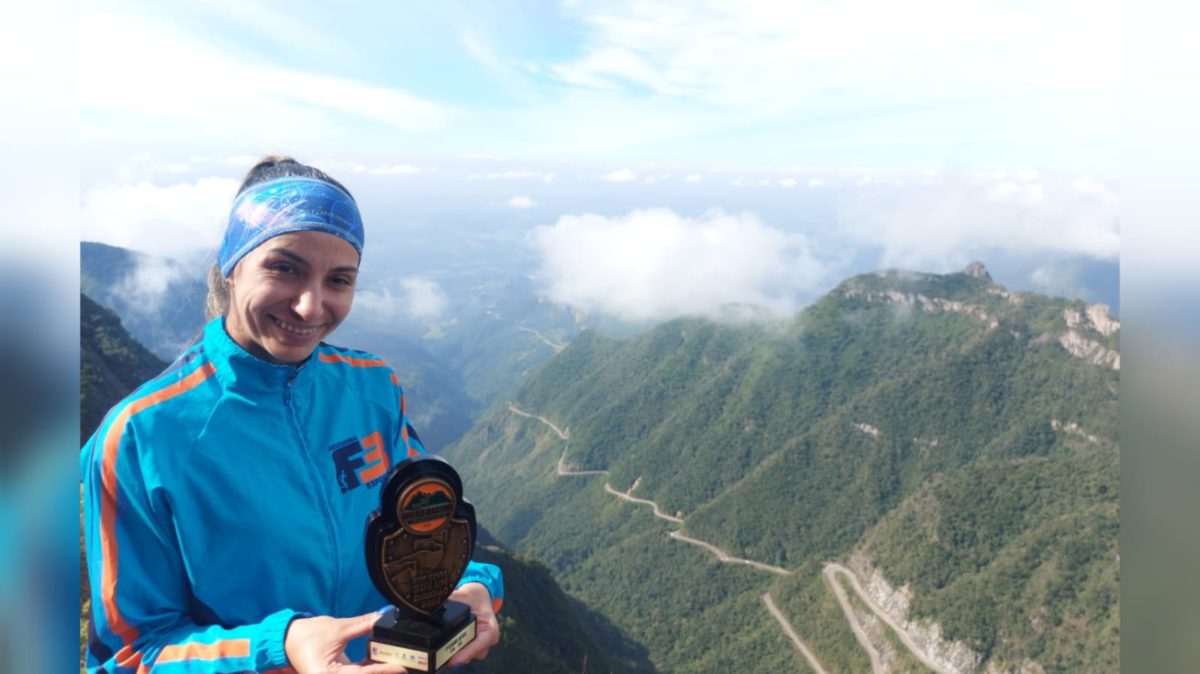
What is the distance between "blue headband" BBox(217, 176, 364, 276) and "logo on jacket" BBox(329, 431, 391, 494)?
92 centimetres

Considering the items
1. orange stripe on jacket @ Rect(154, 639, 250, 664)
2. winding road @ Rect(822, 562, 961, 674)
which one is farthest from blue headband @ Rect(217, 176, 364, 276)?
winding road @ Rect(822, 562, 961, 674)

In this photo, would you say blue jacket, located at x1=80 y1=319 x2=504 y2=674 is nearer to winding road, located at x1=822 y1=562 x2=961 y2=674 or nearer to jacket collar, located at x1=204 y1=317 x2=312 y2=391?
jacket collar, located at x1=204 y1=317 x2=312 y2=391

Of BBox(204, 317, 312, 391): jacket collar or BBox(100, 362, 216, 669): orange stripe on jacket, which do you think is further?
BBox(204, 317, 312, 391): jacket collar

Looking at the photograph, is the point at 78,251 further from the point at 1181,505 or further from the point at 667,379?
the point at 667,379

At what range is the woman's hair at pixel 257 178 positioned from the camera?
2.79 metres

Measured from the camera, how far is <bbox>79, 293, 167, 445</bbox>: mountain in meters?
30.3

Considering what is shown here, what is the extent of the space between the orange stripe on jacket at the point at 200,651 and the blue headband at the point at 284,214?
1429mm

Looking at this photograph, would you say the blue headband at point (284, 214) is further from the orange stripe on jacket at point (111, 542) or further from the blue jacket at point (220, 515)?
the orange stripe on jacket at point (111, 542)

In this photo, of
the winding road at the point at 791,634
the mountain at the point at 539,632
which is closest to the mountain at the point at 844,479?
the winding road at the point at 791,634

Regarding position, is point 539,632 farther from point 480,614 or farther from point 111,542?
point 111,542

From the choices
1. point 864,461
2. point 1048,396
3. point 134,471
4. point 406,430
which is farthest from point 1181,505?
point 1048,396

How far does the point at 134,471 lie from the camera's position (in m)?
2.19

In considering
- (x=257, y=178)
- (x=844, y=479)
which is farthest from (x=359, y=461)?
(x=844, y=479)

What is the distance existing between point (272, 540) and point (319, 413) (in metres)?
0.63
